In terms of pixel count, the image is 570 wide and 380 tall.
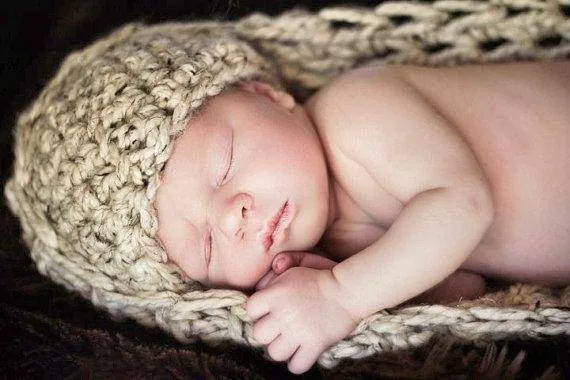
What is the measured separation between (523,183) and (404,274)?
251 millimetres

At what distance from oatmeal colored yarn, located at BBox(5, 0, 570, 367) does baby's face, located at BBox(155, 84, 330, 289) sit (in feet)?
0.09

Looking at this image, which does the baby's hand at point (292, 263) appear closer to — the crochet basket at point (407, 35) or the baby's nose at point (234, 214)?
the baby's nose at point (234, 214)

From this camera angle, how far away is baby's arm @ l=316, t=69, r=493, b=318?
942 mm

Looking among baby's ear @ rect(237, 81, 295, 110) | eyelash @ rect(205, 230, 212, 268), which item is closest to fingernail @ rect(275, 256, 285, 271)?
eyelash @ rect(205, 230, 212, 268)

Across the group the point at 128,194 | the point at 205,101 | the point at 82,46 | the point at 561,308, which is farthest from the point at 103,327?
the point at 561,308

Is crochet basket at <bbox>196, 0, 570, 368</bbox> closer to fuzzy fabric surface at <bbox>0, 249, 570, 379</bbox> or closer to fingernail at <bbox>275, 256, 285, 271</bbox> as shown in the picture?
fuzzy fabric surface at <bbox>0, 249, 570, 379</bbox>

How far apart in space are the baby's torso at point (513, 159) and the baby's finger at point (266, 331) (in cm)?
27

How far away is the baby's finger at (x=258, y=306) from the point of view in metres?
0.98

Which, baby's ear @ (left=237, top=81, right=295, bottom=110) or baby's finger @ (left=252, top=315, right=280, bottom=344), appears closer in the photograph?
baby's finger @ (left=252, top=315, right=280, bottom=344)

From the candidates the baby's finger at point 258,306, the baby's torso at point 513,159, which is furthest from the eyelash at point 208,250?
the baby's torso at point 513,159

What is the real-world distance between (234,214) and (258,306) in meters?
0.13

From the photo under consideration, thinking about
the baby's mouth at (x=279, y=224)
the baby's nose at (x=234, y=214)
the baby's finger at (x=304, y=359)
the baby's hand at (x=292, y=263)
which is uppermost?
the baby's nose at (x=234, y=214)

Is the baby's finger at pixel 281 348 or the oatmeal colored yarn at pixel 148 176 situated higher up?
the oatmeal colored yarn at pixel 148 176

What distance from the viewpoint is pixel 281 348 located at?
3.15ft
